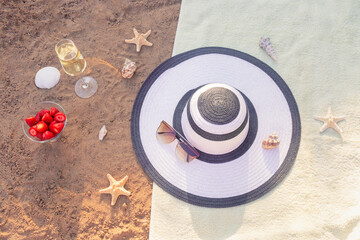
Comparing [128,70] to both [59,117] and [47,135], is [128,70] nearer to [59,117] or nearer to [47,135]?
[59,117]

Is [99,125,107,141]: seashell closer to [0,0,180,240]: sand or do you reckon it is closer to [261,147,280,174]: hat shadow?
[0,0,180,240]: sand

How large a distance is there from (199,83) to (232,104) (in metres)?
0.72

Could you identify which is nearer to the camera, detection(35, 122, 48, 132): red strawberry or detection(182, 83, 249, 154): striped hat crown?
detection(182, 83, 249, 154): striped hat crown

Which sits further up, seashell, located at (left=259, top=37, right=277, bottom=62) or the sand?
seashell, located at (left=259, top=37, right=277, bottom=62)

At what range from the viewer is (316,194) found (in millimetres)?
2684

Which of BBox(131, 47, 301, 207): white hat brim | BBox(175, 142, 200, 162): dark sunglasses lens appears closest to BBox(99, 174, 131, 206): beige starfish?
BBox(131, 47, 301, 207): white hat brim

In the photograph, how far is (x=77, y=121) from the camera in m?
3.01

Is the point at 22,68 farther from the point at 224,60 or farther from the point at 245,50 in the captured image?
the point at 245,50

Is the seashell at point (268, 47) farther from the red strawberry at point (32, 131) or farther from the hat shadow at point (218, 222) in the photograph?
the red strawberry at point (32, 131)

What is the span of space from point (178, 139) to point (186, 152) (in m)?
0.14

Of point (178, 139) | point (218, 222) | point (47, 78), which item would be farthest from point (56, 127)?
point (218, 222)

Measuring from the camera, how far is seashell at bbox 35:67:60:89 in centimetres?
308

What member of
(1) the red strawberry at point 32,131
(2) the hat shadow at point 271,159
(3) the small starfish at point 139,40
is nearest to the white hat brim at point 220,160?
(2) the hat shadow at point 271,159

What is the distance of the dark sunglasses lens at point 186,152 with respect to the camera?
8.44 ft
